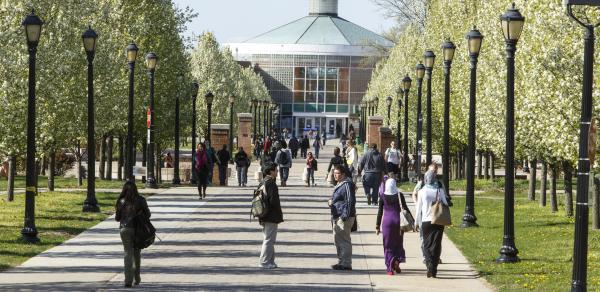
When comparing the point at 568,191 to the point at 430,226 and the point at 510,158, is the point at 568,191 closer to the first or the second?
the point at 510,158

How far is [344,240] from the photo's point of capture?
66.6ft

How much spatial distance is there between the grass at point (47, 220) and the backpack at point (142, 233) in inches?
110

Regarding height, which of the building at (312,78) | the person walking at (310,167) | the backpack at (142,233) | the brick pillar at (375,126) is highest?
the building at (312,78)

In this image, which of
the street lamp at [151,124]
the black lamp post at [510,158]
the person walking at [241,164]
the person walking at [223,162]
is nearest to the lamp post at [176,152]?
the person walking at [223,162]

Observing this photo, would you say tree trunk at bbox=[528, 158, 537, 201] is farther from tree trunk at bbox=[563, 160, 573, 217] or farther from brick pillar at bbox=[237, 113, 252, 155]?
brick pillar at bbox=[237, 113, 252, 155]

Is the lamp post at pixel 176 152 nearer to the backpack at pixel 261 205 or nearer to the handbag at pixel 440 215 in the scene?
the backpack at pixel 261 205

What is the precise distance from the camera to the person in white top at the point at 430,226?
1938cm

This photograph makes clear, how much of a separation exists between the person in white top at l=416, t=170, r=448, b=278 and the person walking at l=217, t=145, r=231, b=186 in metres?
26.2

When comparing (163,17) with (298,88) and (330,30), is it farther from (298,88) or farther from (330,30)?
(330,30)

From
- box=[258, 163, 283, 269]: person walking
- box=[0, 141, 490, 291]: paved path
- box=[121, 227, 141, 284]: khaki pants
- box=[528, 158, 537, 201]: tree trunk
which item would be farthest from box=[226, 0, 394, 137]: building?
box=[121, 227, 141, 284]: khaki pants

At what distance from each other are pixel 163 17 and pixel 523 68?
24.9 meters

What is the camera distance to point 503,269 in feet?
67.2

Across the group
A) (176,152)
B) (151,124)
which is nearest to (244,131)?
(176,152)

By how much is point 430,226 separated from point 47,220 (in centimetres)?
1160
